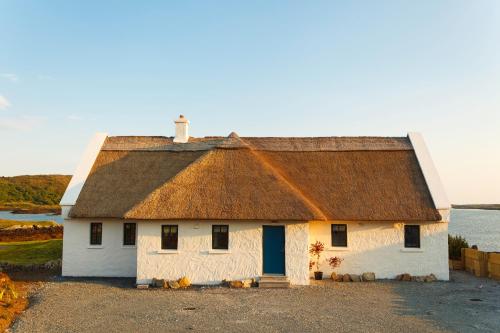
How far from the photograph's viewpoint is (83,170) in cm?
1934

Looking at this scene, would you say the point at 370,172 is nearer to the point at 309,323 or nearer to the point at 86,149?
the point at 309,323

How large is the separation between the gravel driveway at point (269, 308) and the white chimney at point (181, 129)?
7920mm

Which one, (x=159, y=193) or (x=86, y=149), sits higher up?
(x=86, y=149)

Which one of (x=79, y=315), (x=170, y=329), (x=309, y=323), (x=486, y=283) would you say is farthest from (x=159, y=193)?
(x=486, y=283)

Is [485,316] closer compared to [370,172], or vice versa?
[485,316]

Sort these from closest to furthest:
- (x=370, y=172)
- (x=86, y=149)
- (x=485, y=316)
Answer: (x=485, y=316) < (x=370, y=172) < (x=86, y=149)

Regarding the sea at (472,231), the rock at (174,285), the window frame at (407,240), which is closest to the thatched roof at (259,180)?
the window frame at (407,240)

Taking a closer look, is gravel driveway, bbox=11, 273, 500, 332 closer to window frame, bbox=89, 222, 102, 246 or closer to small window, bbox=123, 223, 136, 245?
small window, bbox=123, 223, 136, 245

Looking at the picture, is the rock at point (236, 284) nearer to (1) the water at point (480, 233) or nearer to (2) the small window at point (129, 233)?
(2) the small window at point (129, 233)

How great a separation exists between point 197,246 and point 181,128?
289 inches

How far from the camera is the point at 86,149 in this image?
2044 cm

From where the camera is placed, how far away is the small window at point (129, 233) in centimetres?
1794

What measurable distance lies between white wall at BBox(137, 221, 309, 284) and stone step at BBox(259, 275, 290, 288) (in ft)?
0.84

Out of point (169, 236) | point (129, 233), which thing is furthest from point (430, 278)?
point (129, 233)
